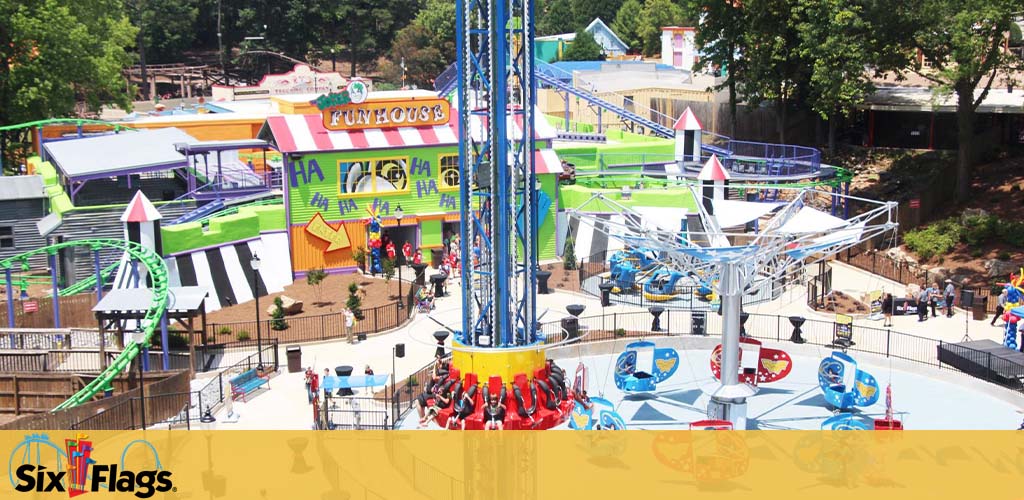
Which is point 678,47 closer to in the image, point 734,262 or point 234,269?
point 234,269

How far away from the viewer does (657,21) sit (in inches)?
4879

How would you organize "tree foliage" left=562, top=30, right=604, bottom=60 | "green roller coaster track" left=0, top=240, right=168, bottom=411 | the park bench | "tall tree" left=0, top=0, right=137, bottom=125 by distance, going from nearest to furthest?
"green roller coaster track" left=0, top=240, right=168, bottom=411 < the park bench < "tall tree" left=0, top=0, right=137, bottom=125 < "tree foliage" left=562, top=30, right=604, bottom=60

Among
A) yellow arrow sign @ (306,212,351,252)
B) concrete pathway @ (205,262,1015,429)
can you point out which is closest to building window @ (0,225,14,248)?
yellow arrow sign @ (306,212,351,252)

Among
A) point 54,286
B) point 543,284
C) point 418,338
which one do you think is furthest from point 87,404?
point 543,284

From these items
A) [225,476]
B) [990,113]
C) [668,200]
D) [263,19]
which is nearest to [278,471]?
[225,476]

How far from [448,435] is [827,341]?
15.3 metres

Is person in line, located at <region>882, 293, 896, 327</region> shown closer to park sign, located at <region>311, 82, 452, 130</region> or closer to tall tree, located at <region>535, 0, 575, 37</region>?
park sign, located at <region>311, 82, 452, 130</region>

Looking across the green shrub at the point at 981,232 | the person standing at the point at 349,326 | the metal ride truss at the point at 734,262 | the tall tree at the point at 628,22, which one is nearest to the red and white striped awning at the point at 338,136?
the person standing at the point at 349,326

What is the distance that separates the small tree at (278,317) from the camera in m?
40.9

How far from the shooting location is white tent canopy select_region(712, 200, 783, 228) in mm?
38281

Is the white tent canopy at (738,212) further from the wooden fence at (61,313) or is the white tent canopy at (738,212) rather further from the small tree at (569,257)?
the wooden fence at (61,313)

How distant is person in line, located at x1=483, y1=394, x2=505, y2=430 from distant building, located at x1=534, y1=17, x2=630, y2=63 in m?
92.1

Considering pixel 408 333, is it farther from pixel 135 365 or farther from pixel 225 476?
pixel 225 476

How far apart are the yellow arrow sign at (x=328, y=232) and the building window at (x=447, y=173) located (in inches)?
180
